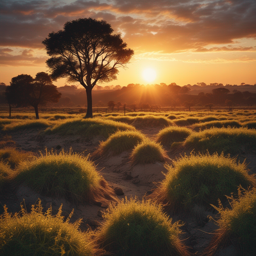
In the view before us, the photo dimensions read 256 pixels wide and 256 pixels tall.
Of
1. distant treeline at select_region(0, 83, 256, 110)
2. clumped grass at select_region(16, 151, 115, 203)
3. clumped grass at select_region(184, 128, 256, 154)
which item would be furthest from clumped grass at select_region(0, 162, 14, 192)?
distant treeline at select_region(0, 83, 256, 110)

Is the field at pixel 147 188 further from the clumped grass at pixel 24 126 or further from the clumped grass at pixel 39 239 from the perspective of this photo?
the clumped grass at pixel 24 126

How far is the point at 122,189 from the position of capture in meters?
6.37

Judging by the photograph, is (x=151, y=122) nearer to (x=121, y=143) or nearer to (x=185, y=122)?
(x=185, y=122)

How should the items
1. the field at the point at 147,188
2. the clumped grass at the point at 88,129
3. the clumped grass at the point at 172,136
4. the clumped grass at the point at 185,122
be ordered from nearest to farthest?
the field at the point at 147,188 → the clumped grass at the point at 172,136 → the clumped grass at the point at 88,129 → the clumped grass at the point at 185,122

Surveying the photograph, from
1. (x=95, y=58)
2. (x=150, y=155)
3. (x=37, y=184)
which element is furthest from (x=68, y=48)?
(x=37, y=184)

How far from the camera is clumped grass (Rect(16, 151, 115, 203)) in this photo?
15.8ft

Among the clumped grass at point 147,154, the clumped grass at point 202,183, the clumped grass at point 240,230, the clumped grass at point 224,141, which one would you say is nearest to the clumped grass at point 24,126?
the clumped grass at point 147,154

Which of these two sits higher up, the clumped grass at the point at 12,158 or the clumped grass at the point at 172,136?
the clumped grass at the point at 172,136

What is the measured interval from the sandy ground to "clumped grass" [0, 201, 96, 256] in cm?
123

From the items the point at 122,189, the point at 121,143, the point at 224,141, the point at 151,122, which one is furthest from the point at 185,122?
the point at 122,189

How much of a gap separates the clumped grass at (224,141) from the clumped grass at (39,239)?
6.35m

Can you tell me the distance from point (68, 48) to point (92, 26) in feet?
12.0

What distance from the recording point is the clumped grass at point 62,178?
15.8 ft

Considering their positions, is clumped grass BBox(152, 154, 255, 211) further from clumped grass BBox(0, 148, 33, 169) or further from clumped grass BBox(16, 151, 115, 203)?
clumped grass BBox(0, 148, 33, 169)
